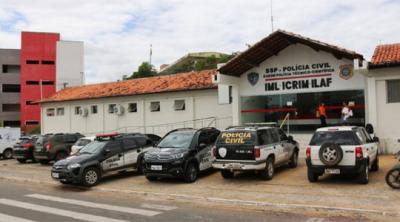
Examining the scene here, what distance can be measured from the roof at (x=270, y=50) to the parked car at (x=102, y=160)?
651cm

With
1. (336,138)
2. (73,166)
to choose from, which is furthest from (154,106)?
(336,138)

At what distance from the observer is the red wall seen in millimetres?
67125

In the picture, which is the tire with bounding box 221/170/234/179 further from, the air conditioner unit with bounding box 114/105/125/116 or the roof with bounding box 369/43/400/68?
the air conditioner unit with bounding box 114/105/125/116

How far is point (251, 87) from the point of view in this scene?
76.0 feet

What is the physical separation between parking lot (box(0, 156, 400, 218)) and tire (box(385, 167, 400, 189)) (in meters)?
0.22

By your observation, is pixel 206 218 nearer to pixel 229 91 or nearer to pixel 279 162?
pixel 279 162

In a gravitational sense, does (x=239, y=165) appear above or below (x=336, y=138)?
below

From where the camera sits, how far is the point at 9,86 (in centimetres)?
7081

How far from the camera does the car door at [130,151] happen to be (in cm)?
1664

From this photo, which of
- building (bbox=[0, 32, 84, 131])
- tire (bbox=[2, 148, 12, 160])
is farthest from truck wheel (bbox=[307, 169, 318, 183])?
building (bbox=[0, 32, 84, 131])

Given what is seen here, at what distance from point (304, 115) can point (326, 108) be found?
47.2 inches

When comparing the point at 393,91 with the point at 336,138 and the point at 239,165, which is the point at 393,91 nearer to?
the point at 336,138

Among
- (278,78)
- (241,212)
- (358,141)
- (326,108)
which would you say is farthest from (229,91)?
(241,212)

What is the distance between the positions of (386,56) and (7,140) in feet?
75.0
